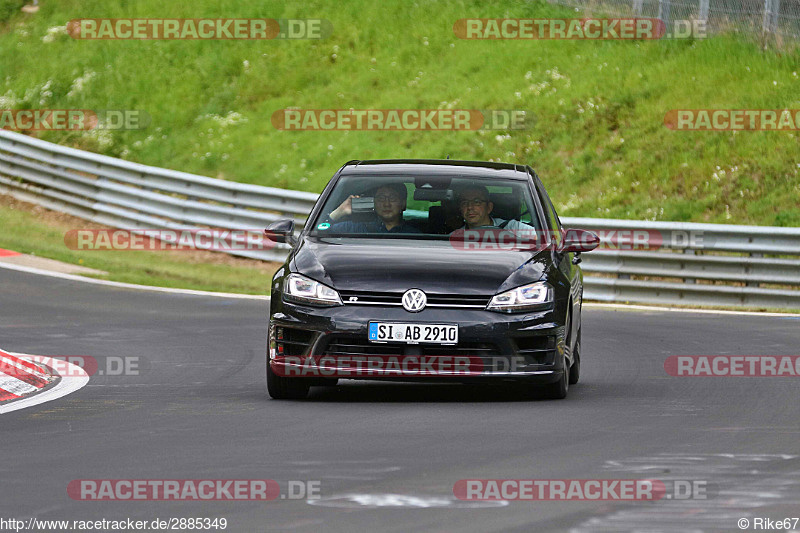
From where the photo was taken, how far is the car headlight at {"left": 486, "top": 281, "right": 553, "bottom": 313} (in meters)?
9.59

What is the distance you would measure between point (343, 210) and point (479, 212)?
3.07 ft

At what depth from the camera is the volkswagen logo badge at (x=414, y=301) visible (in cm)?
948

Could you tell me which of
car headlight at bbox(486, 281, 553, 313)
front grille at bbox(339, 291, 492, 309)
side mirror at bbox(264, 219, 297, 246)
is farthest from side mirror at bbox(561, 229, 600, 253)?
side mirror at bbox(264, 219, 297, 246)

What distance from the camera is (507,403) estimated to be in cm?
990

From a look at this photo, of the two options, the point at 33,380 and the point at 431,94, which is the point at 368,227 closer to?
the point at 33,380

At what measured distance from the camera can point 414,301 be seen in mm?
Answer: 9484

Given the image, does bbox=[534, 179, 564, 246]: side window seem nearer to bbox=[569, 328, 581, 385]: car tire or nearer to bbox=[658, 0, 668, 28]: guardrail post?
bbox=[569, 328, 581, 385]: car tire

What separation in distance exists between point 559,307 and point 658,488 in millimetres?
3271

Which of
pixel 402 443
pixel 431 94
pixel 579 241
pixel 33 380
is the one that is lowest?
pixel 33 380

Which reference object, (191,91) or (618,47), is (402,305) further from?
(191,91)

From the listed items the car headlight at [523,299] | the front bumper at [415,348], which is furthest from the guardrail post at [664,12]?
the front bumper at [415,348]

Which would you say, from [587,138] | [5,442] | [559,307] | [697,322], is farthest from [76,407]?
[587,138]

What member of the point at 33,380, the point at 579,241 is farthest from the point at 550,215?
the point at 33,380

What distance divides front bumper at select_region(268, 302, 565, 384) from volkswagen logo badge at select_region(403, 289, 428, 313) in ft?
0.11
